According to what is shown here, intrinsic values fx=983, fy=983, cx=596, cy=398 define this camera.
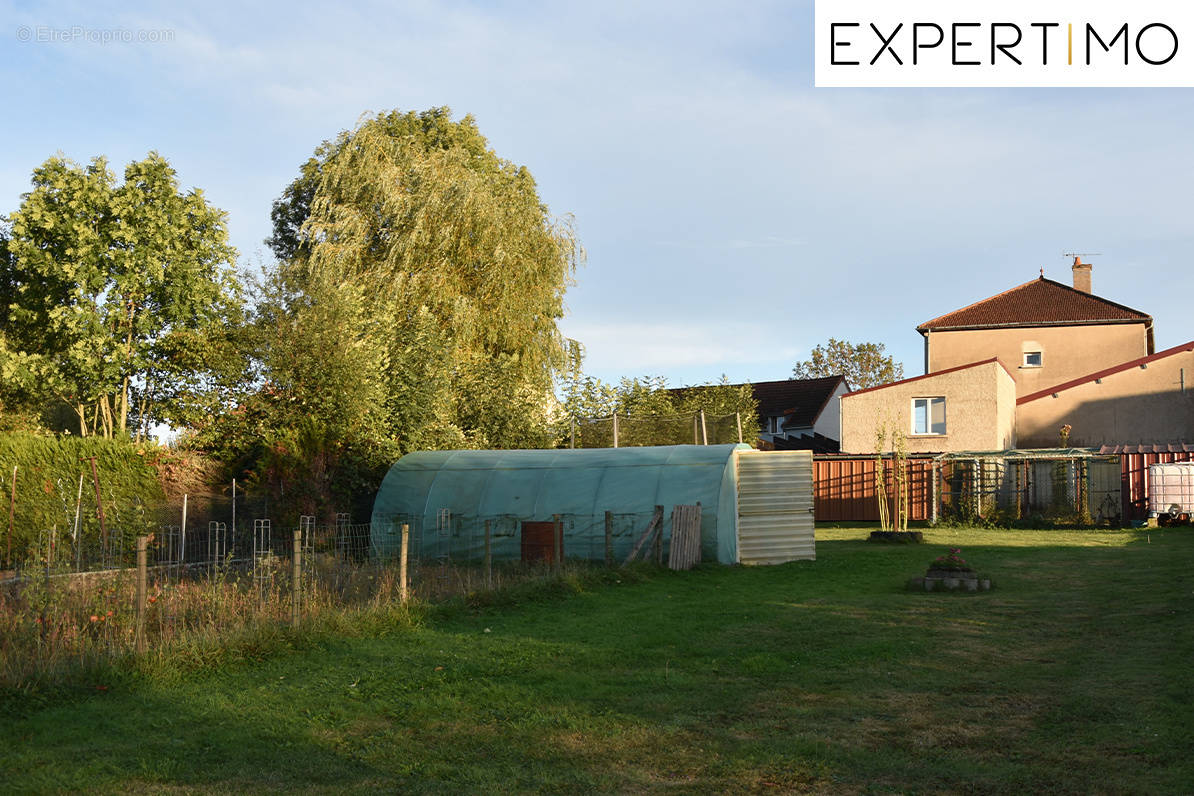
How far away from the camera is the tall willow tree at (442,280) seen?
2500 centimetres

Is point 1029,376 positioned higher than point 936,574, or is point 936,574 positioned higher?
point 1029,376

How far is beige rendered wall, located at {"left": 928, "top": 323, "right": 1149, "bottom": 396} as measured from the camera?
42562 millimetres

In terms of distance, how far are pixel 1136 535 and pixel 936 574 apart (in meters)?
13.6

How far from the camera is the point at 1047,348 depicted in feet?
143

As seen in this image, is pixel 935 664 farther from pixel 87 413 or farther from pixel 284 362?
pixel 87 413

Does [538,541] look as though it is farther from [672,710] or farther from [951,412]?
[951,412]

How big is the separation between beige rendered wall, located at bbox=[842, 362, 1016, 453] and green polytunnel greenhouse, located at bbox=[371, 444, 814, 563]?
50.2 ft

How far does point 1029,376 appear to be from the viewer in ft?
144

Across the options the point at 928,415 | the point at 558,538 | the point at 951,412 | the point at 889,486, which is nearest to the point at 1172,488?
the point at 889,486

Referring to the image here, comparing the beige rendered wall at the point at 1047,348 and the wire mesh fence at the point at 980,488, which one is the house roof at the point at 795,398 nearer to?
the beige rendered wall at the point at 1047,348

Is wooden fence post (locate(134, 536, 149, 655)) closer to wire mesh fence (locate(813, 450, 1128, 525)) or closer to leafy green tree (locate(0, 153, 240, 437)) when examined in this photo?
leafy green tree (locate(0, 153, 240, 437))

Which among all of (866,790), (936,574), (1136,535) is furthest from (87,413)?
(1136,535)

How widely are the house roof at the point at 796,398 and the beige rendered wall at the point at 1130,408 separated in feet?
71.0

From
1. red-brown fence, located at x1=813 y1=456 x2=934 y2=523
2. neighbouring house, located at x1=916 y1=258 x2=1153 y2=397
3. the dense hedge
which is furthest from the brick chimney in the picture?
the dense hedge
